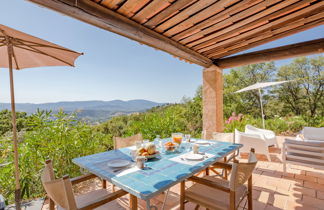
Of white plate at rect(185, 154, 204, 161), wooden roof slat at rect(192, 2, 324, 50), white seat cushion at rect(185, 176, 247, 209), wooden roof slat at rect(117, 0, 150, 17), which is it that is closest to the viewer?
white seat cushion at rect(185, 176, 247, 209)

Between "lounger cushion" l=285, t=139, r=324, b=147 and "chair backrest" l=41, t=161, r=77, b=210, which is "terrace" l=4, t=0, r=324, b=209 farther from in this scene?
"lounger cushion" l=285, t=139, r=324, b=147

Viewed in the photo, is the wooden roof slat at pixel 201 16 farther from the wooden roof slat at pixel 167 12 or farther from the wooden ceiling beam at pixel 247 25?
the wooden ceiling beam at pixel 247 25

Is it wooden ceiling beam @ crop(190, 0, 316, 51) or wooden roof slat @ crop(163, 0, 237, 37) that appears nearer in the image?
wooden roof slat @ crop(163, 0, 237, 37)

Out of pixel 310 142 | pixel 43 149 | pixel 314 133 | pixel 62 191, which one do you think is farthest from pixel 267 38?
pixel 43 149

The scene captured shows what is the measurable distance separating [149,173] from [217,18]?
2.15 m

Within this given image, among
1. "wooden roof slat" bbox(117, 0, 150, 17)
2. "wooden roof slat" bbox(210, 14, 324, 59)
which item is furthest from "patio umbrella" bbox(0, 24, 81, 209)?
"wooden roof slat" bbox(210, 14, 324, 59)

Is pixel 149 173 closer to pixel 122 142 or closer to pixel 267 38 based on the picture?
pixel 122 142

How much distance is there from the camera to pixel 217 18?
2326 millimetres

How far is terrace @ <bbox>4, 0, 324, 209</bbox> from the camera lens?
6.40ft

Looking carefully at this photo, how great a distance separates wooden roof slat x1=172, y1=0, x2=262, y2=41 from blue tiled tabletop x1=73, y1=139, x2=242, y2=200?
1.77 metres

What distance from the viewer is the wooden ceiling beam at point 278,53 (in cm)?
295

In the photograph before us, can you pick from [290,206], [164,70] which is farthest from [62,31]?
[164,70]

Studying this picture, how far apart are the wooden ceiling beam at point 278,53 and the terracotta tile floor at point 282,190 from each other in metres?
2.19

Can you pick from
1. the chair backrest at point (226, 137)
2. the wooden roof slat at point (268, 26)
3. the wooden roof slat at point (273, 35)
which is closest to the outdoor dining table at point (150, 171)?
the chair backrest at point (226, 137)
